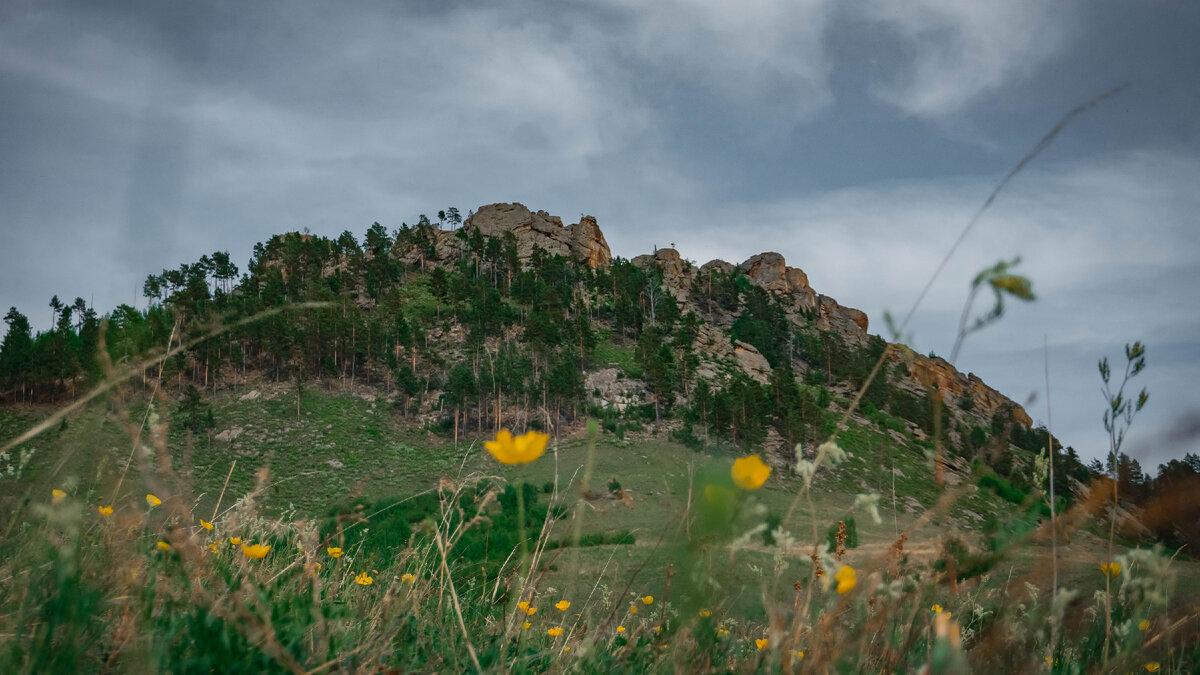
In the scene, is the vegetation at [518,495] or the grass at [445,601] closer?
the grass at [445,601]

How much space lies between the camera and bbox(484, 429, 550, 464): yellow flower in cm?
100

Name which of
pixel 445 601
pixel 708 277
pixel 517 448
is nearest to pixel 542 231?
pixel 708 277

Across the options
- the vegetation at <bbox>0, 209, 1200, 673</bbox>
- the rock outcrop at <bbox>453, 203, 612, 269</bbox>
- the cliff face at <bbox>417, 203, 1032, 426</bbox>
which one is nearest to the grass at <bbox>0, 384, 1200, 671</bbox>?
the vegetation at <bbox>0, 209, 1200, 673</bbox>

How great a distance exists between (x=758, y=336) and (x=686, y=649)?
167 feet

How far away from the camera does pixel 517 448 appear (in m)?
1.03

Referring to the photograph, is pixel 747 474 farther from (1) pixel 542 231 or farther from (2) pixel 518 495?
(1) pixel 542 231

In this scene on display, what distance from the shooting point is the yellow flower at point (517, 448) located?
1005mm

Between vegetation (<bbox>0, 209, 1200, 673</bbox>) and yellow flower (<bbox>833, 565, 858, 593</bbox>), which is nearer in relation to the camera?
yellow flower (<bbox>833, 565, 858, 593</bbox>)

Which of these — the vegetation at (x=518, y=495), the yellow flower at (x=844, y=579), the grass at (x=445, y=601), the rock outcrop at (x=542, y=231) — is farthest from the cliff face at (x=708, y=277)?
the yellow flower at (x=844, y=579)

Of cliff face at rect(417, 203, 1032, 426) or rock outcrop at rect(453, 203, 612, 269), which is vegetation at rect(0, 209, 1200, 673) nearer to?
cliff face at rect(417, 203, 1032, 426)

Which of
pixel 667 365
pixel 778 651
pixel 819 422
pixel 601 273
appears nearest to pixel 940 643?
pixel 778 651

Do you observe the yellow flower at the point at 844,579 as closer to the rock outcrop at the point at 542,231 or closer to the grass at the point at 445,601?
the grass at the point at 445,601

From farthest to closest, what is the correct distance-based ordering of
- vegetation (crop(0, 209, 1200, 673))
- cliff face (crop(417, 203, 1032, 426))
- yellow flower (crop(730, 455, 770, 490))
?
cliff face (crop(417, 203, 1032, 426)) < vegetation (crop(0, 209, 1200, 673)) < yellow flower (crop(730, 455, 770, 490))

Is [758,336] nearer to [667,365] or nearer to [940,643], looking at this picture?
[667,365]
